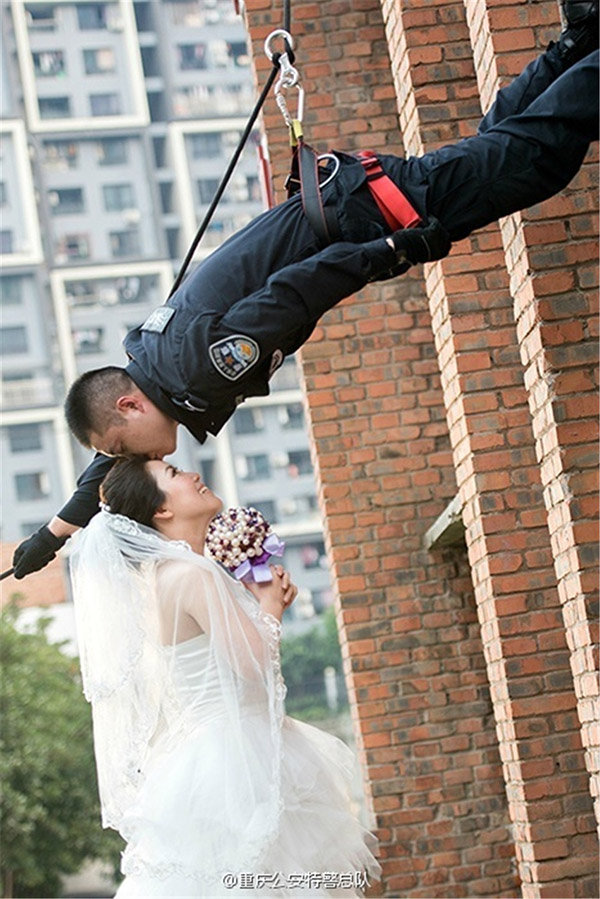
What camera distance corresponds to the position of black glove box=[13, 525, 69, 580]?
584 centimetres

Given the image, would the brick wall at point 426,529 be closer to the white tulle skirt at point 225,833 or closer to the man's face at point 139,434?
the white tulle skirt at point 225,833

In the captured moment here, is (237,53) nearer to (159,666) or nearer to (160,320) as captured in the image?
(159,666)

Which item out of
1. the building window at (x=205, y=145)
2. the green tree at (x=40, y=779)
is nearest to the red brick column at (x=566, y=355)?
the green tree at (x=40, y=779)

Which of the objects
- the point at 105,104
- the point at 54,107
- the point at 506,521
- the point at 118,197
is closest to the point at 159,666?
the point at 506,521

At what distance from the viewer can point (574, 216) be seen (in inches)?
186

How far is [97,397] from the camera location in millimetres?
4453

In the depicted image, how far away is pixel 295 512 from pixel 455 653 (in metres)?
76.6

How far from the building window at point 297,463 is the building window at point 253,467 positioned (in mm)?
1247

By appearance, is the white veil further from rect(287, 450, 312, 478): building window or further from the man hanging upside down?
rect(287, 450, 312, 478): building window

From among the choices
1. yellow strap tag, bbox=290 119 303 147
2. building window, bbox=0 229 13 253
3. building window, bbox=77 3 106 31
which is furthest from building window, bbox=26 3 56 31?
yellow strap tag, bbox=290 119 303 147

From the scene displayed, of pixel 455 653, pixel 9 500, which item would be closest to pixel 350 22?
pixel 455 653

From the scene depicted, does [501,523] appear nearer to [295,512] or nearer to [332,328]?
[332,328]

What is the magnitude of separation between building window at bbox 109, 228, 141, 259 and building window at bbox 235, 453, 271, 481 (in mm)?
13699

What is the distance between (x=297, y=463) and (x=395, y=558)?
76.0 metres
